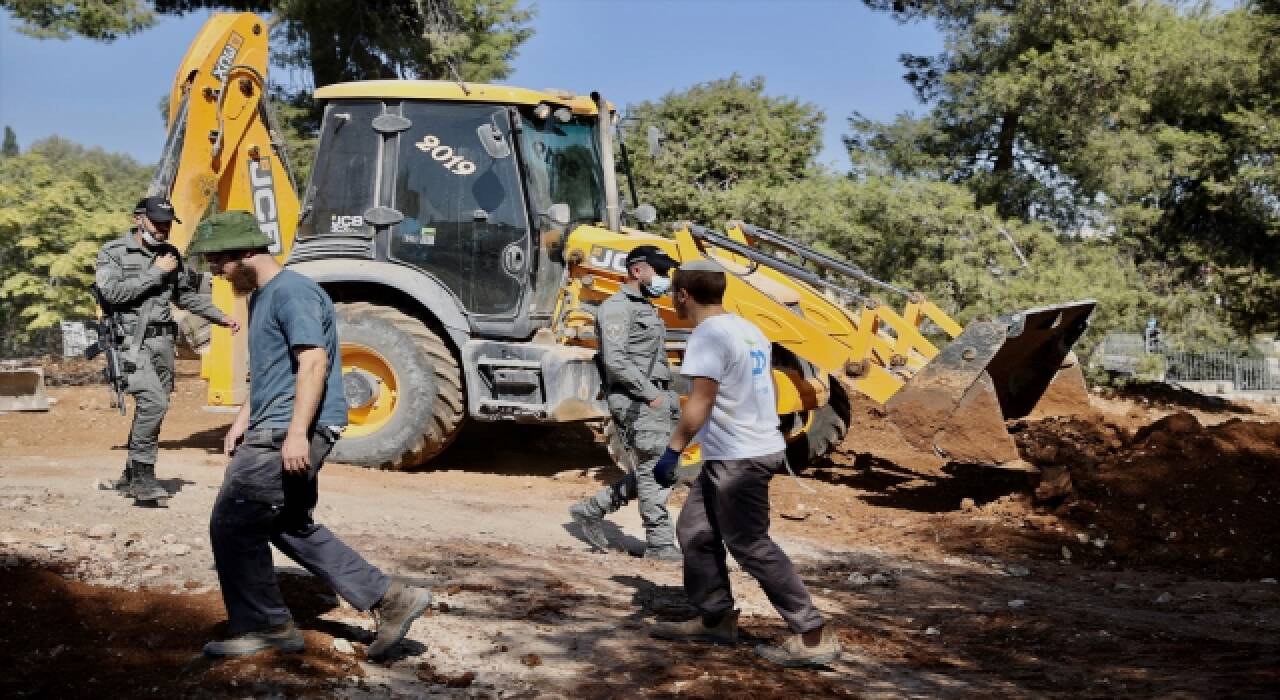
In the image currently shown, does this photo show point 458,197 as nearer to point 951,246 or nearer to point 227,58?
point 227,58

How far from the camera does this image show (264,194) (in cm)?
1011

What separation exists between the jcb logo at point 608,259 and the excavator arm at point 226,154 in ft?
8.58

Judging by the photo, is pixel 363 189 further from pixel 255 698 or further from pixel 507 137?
pixel 255 698

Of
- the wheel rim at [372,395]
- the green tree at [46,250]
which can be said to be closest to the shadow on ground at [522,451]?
the wheel rim at [372,395]

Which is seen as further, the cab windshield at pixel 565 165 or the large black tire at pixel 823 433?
the large black tire at pixel 823 433

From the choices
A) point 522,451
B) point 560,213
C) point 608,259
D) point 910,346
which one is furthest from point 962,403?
point 522,451

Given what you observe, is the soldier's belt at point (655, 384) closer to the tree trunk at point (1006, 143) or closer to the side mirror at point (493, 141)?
the side mirror at point (493, 141)

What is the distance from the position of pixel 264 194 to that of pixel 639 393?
4653 millimetres

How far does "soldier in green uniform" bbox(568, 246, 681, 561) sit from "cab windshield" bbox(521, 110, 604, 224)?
8.62ft

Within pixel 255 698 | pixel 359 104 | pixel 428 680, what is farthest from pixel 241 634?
pixel 359 104

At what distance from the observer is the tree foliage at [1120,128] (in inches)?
672

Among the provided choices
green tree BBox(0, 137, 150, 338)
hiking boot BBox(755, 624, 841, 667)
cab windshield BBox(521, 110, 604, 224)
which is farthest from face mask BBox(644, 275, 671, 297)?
green tree BBox(0, 137, 150, 338)

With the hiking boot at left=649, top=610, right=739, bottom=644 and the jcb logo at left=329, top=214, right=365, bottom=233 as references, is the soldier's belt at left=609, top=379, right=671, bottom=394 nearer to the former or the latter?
the hiking boot at left=649, top=610, right=739, bottom=644

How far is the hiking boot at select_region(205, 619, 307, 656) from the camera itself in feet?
14.4
